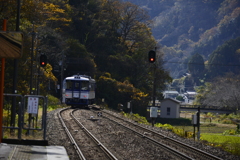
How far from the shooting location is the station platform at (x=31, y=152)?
1223 cm

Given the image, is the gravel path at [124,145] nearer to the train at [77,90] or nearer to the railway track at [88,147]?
the railway track at [88,147]

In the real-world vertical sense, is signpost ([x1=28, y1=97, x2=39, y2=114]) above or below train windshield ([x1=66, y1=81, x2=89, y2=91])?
below

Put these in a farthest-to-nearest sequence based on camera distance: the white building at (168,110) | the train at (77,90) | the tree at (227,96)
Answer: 1. the tree at (227,96)
2. the white building at (168,110)
3. the train at (77,90)

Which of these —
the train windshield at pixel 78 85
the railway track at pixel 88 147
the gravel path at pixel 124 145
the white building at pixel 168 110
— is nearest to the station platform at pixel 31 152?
the gravel path at pixel 124 145

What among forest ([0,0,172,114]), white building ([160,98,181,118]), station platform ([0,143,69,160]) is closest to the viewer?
station platform ([0,143,69,160])

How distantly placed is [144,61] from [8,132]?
5325 centimetres

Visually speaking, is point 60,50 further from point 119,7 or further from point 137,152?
point 137,152

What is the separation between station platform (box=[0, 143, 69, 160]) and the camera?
40.1 ft

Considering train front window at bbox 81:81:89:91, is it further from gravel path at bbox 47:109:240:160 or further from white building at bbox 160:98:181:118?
white building at bbox 160:98:181:118

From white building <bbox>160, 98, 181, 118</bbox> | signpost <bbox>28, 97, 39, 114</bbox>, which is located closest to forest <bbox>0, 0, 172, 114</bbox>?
white building <bbox>160, 98, 181, 118</bbox>

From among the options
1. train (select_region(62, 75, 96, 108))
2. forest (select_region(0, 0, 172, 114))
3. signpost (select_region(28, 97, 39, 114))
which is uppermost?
forest (select_region(0, 0, 172, 114))

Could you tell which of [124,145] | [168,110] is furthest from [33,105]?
[168,110]

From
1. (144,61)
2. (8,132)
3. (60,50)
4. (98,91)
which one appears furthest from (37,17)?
(144,61)

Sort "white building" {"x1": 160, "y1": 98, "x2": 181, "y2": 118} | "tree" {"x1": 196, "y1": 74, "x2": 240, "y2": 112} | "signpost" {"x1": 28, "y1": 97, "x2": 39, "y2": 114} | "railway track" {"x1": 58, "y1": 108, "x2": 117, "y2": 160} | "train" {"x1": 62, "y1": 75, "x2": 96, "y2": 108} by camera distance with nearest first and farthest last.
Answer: "railway track" {"x1": 58, "y1": 108, "x2": 117, "y2": 160}
"signpost" {"x1": 28, "y1": 97, "x2": 39, "y2": 114}
"train" {"x1": 62, "y1": 75, "x2": 96, "y2": 108}
"white building" {"x1": 160, "y1": 98, "x2": 181, "y2": 118}
"tree" {"x1": 196, "y1": 74, "x2": 240, "y2": 112}
